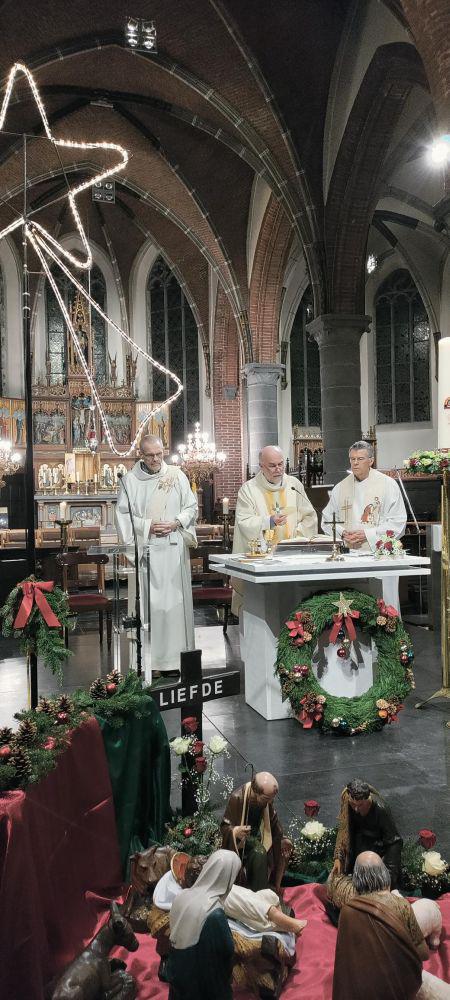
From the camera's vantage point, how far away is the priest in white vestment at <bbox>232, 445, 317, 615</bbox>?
19.0 ft

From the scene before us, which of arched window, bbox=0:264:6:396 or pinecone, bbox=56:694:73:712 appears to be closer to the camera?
pinecone, bbox=56:694:73:712

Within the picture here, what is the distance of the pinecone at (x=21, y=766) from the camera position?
2094mm

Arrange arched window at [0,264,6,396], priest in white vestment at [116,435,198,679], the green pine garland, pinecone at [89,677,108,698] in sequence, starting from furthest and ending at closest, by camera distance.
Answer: arched window at [0,264,6,396]
priest in white vestment at [116,435,198,679]
the green pine garland
pinecone at [89,677,108,698]

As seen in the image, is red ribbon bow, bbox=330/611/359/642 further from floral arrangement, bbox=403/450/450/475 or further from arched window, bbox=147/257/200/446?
arched window, bbox=147/257/200/446

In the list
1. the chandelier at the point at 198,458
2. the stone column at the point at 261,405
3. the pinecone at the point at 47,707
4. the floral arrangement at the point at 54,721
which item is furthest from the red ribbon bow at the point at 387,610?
the chandelier at the point at 198,458

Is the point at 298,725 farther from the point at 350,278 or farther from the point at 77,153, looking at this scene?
the point at 77,153

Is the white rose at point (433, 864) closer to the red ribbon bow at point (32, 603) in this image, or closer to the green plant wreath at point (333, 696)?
the red ribbon bow at point (32, 603)

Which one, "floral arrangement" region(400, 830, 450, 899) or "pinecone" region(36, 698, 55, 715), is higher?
"pinecone" region(36, 698, 55, 715)

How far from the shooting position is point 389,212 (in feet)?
57.5

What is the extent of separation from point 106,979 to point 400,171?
54.8 ft

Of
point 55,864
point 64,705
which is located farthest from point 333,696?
point 55,864

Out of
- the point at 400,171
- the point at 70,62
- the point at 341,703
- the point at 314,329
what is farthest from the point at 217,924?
the point at 400,171

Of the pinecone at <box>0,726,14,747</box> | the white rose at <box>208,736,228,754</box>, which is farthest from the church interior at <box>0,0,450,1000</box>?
the white rose at <box>208,736,228,754</box>

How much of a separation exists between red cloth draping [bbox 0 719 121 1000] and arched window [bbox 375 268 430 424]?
17813mm
